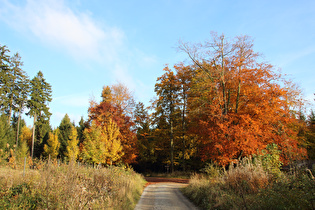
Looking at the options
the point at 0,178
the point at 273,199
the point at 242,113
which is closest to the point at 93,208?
the point at 0,178

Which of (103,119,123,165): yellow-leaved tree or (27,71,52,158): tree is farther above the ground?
(27,71,52,158): tree

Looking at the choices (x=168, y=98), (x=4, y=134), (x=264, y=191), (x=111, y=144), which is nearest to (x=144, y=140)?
(x=168, y=98)

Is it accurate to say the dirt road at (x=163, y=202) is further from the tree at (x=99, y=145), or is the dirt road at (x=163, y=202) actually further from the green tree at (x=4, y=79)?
the green tree at (x=4, y=79)

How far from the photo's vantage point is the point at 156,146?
35.8 m

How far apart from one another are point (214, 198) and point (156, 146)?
89.3ft

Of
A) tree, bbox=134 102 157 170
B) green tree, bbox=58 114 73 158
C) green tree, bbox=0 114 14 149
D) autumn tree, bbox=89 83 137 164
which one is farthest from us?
green tree, bbox=58 114 73 158

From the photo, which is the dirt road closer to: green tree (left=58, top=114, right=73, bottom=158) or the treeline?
Answer: the treeline

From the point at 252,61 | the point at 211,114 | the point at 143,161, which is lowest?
the point at 143,161

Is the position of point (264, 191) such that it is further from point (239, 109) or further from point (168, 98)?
point (168, 98)

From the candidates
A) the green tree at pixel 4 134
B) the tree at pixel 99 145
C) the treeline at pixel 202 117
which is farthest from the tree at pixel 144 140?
the green tree at pixel 4 134

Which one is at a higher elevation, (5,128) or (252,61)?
(252,61)

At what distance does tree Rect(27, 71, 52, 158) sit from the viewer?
141ft

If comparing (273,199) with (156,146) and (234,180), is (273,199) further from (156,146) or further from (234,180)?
(156,146)

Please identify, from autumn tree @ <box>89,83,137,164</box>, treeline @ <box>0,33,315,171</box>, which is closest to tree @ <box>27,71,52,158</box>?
treeline @ <box>0,33,315,171</box>
